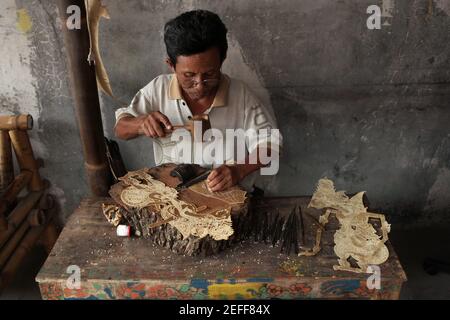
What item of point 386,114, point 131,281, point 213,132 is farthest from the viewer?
point 386,114

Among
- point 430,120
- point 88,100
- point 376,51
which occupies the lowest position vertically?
point 430,120

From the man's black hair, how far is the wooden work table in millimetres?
1027

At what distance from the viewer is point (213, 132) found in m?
2.41

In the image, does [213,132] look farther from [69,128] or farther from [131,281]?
[69,128]

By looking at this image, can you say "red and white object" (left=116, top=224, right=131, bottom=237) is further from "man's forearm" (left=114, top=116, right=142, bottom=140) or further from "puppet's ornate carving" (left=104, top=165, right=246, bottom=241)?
"man's forearm" (left=114, top=116, right=142, bottom=140)

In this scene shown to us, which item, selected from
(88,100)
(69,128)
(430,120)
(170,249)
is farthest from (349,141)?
(69,128)

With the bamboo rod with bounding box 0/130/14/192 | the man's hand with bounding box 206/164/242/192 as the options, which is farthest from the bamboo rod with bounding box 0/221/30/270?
the man's hand with bounding box 206/164/242/192

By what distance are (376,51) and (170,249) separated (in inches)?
74.5

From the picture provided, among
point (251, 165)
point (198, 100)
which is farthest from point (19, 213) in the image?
point (251, 165)

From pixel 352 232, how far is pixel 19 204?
220cm

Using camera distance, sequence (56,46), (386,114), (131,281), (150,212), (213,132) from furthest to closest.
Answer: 1. (386,114)
2. (56,46)
3. (213,132)
4. (150,212)
5. (131,281)

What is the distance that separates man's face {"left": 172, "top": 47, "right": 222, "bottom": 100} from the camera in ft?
6.36

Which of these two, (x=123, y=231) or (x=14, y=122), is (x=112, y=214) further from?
(x=14, y=122)

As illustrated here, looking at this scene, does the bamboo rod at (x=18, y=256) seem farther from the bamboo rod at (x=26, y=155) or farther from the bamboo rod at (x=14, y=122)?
the bamboo rod at (x=14, y=122)
